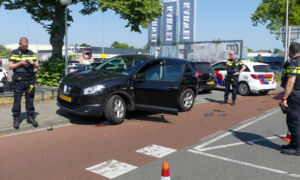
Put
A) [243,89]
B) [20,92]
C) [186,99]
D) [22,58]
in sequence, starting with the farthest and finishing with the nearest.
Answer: [243,89] < [186,99] < [20,92] < [22,58]

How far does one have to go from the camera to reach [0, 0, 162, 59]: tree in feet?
39.3

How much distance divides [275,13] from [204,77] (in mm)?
23891

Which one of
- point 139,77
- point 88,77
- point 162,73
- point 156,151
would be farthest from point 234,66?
point 156,151

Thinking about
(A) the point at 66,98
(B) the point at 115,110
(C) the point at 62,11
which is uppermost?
(C) the point at 62,11

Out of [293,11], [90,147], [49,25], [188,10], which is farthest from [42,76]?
[188,10]

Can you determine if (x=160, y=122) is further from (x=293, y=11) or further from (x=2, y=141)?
(x=293, y=11)

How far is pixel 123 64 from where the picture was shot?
25.8 feet

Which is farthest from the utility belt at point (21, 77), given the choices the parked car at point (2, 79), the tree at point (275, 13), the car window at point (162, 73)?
the tree at point (275, 13)

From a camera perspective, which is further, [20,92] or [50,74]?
[50,74]

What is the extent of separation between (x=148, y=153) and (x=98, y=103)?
7.12ft

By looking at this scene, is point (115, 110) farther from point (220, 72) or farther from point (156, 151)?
point (220, 72)

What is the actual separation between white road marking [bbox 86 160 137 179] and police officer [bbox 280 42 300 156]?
2.72 metres

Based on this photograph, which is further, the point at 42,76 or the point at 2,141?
the point at 42,76

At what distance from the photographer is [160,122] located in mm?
7453
